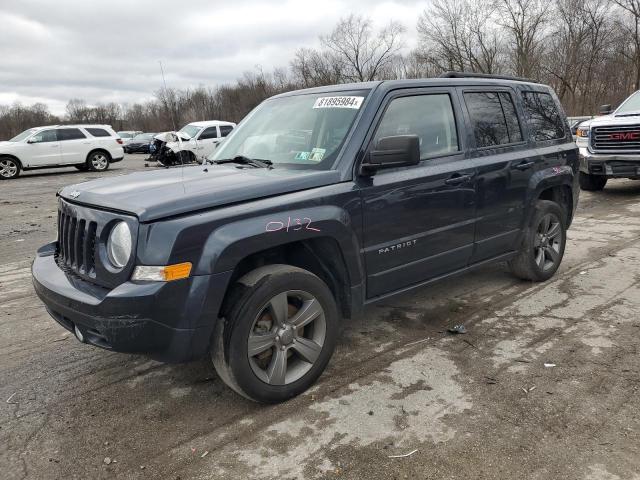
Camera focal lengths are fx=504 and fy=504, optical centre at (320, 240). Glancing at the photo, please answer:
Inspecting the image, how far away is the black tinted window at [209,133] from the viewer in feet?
61.5

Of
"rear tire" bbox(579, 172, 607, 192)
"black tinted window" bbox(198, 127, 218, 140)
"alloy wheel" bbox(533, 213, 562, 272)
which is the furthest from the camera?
"black tinted window" bbox(198, 127, 218, 140)

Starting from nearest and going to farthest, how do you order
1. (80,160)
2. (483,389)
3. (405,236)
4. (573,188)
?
(483,389) → (405,236) → (573,188) → (80,160)

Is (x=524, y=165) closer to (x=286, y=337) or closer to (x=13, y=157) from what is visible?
(x=286, y=337)

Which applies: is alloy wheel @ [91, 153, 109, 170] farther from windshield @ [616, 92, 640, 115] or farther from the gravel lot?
windshield @ [616, 92, 640, 115]

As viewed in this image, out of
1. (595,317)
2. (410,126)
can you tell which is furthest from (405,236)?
Result: (595,317)

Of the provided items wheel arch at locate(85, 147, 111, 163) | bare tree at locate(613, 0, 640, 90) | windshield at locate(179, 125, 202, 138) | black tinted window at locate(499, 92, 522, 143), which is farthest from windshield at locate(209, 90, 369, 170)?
bare tree at locate(613, 0, 640, 90)

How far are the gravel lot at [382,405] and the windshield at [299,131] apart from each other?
1449 mm

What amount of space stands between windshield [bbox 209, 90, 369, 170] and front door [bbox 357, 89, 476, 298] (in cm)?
24

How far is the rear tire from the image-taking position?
10.9 meters

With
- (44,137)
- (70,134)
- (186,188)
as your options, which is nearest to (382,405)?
(186,188)

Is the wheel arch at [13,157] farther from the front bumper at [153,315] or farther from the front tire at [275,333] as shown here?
the front tire at [275,333]

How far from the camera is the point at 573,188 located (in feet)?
17.1

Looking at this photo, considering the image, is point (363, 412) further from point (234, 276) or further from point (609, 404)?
point (609, 404)

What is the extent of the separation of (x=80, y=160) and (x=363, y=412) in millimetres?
19226
